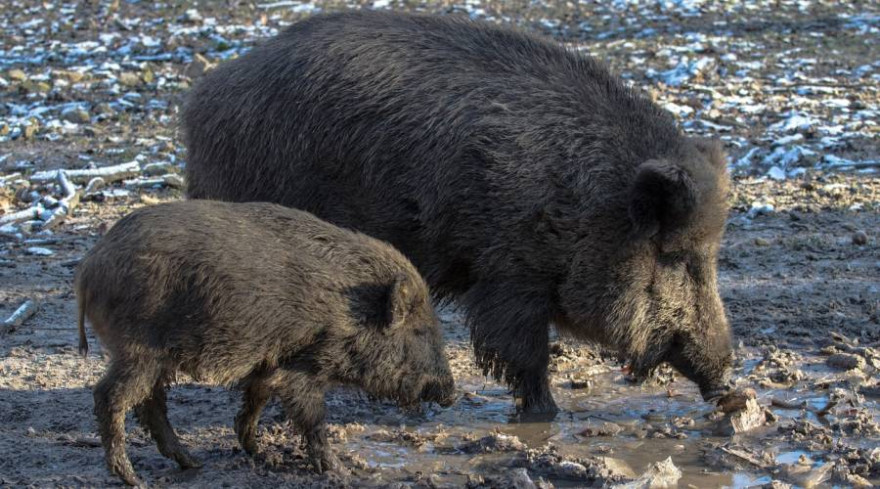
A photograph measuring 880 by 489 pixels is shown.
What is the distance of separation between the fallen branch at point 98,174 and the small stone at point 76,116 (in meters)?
1.63

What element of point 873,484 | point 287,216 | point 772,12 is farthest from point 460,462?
point 772,12

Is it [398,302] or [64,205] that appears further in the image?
[64,205]

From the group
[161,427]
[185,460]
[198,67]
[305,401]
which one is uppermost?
[305,401]

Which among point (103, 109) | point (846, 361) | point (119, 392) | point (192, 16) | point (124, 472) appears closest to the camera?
point (119, 392)

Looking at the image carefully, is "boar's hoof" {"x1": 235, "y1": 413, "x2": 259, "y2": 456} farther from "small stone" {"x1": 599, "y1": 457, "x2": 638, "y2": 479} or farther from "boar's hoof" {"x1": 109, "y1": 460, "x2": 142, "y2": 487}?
"small stone" {"x1": 599, "y1": 457, "x2": 638, "y2": 479}

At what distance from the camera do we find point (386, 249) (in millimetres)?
5254

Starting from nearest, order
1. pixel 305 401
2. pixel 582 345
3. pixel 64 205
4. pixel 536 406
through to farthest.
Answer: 1. pixel 305 401
2. pixel 536 406
3. pixel 582 345
4. pixel 64 205

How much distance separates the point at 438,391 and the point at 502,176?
1040 millimetres

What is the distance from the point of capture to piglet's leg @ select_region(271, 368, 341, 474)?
16.1ft

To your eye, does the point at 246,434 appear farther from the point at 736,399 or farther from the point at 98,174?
the point at 98,174

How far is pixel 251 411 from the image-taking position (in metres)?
5.17

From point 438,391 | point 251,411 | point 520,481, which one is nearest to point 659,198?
point 438,391

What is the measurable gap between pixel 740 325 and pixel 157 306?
366 centimetres

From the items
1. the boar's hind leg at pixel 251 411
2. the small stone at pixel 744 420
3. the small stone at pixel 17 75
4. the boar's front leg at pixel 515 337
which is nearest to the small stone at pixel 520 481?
the boar's front leg at pixel 515 337
